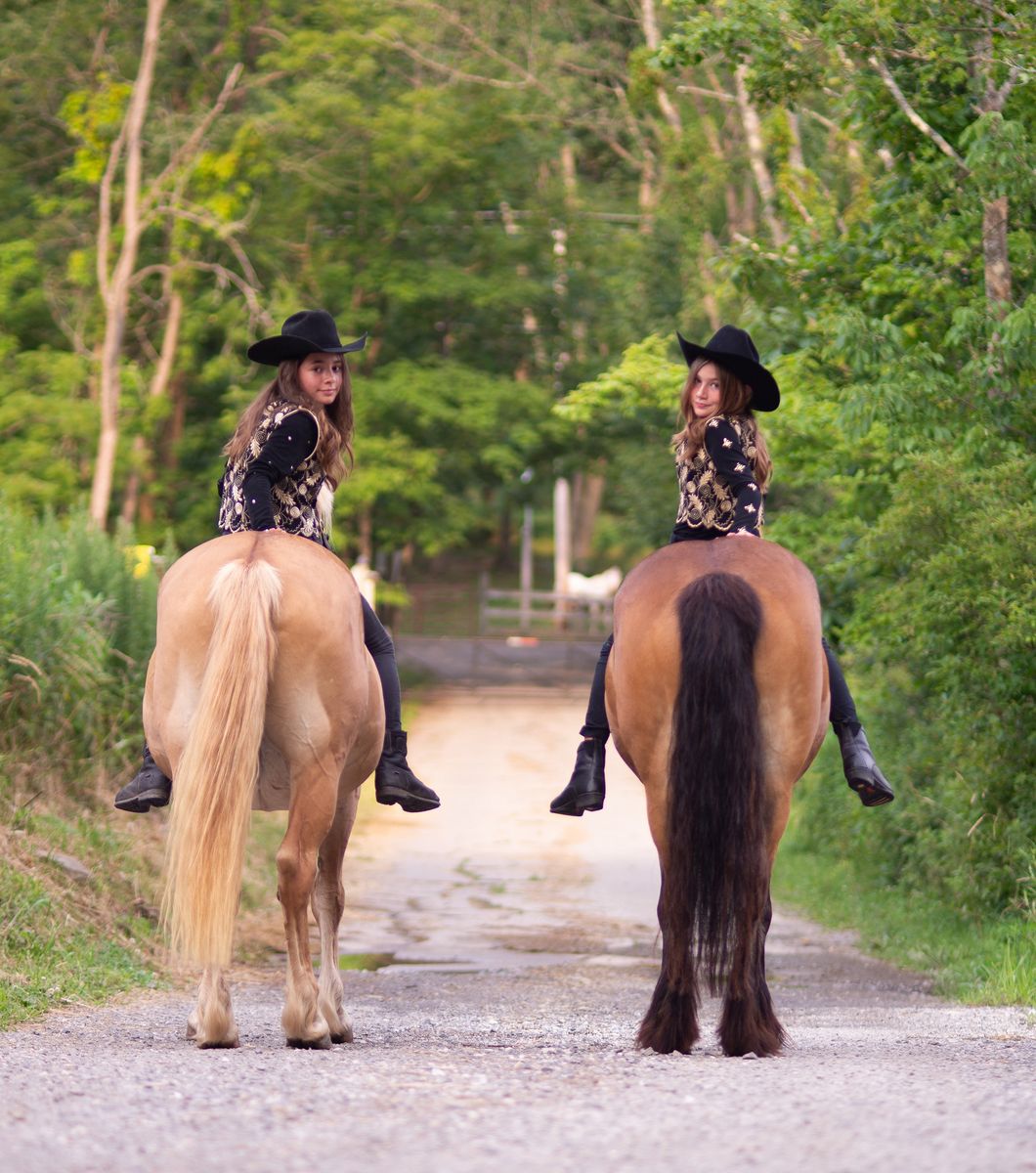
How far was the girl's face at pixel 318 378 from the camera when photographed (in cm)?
720

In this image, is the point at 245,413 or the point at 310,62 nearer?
the point at 245,413

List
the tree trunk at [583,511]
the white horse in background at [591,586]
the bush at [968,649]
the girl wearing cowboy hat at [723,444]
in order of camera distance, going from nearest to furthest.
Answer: the girl wearing cowboy hat at [723,444] → the bush at [968,649] → the white horse in background at [591,586] → the tree trunk at [583,511]

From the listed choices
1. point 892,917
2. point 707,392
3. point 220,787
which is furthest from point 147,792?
point 892,917

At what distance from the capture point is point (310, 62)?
29.6 metres

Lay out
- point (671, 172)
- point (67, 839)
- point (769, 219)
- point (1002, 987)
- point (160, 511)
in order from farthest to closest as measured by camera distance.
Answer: point (160, 511), point (671, 172), point (769, 219), point (67, 839), point (1002, 987)

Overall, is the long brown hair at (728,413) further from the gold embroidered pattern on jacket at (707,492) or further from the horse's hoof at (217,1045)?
the horse's hoof at (217,1045)

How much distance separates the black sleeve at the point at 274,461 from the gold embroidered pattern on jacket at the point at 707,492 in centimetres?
153

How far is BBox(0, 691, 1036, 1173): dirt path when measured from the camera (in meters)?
4.07

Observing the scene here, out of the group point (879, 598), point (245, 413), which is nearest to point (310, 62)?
point (879, 598)

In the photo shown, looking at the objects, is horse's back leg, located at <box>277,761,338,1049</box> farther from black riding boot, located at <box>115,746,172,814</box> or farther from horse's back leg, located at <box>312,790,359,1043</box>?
black riding boot, located at <box>115,746,172,814</box>

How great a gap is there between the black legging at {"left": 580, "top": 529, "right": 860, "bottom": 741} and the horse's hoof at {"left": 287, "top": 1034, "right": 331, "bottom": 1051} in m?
1.66

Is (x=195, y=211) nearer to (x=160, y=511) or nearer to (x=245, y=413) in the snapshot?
(x=160, y=511)

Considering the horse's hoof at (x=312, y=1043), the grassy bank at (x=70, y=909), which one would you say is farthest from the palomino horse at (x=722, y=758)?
the grassy bank at (x=70, y=909)

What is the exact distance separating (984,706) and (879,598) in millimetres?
923
